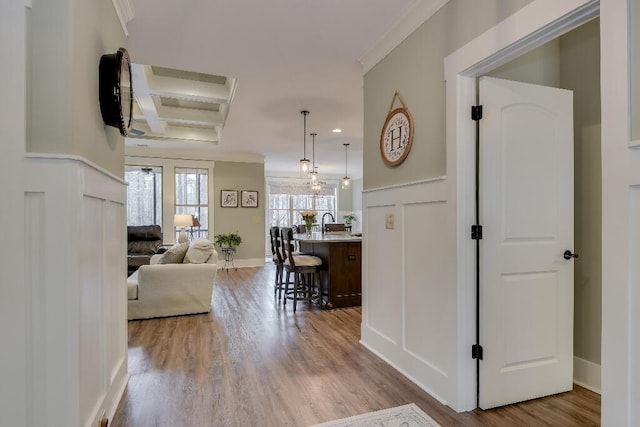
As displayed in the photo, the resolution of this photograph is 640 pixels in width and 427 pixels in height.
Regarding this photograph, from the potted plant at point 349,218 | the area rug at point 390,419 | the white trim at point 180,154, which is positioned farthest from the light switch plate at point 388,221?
the potted plant at point 349,218

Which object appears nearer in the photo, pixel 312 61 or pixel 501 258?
pixel 501 258

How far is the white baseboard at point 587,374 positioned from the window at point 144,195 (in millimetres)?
7487

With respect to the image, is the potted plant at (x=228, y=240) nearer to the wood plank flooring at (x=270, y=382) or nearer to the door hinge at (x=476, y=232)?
the wood plank flooring at (x=270, y=382)

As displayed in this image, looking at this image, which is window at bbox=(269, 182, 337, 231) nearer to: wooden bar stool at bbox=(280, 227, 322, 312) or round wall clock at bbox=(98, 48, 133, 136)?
wooden bar stool at bbox=(280, 227, 322, 312)

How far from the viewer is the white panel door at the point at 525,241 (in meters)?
2.04

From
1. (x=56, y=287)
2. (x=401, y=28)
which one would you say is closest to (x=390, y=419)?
(x=56, y=287)

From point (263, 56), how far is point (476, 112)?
77.6 inches

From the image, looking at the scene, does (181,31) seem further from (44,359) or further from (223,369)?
(223,369)

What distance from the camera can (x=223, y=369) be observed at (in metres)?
2.57

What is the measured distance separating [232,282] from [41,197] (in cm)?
501

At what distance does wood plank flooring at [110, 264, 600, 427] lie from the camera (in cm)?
195

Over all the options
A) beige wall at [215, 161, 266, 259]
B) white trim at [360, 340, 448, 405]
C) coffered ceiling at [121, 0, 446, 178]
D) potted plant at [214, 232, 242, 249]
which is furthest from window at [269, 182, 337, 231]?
white trim at [360, 340, 448, 405]

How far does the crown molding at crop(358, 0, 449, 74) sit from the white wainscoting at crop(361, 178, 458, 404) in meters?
1.11

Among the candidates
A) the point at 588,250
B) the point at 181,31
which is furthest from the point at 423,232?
the point at 181,31
